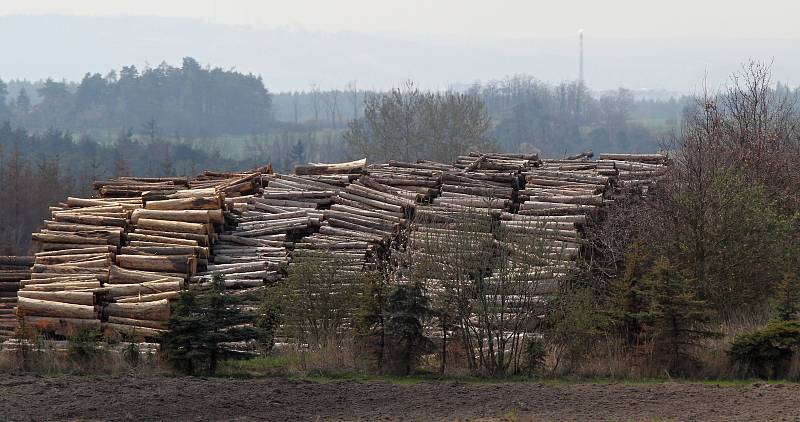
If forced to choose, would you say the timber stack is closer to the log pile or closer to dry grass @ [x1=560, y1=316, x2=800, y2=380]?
the log pile

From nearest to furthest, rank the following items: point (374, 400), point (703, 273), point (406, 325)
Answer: point (374, 400) < point (406, 325) < point (703, 273)

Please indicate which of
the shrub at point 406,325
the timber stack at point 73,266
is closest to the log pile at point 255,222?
the timber stack at point 73,266

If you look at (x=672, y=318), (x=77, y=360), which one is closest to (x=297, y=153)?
(x=77, y=360)

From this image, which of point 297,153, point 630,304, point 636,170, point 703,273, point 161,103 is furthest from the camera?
point 161,103

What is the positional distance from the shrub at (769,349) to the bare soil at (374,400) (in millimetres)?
821

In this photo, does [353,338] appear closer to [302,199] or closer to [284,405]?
[284,405]

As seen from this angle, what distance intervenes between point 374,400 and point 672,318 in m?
4.80

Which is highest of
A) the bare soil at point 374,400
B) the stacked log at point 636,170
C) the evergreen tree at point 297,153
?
the stacked log at point 636,170

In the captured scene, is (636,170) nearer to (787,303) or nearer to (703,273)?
(703,273)

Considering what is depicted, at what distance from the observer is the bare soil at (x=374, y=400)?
12.6m

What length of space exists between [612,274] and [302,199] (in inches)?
345

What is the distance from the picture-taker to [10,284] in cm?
2589

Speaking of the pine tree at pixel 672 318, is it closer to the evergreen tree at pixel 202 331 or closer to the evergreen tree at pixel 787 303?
the evergreen tree at pixel 787 303

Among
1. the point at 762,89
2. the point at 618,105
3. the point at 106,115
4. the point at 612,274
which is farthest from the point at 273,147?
the point at 612,274
